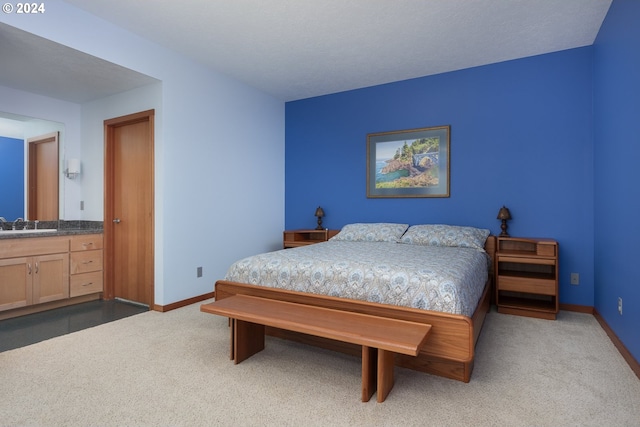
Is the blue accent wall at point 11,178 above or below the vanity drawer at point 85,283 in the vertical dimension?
above

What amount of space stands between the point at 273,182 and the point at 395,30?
262cm

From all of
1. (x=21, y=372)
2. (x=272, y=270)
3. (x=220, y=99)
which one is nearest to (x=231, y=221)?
(x=220, y=99)

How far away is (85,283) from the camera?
3801 millimetres

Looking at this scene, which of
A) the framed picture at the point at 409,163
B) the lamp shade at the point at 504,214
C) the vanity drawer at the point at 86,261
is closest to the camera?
the lamp shade at the point at 504,214

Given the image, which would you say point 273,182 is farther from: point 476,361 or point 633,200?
point 633,200

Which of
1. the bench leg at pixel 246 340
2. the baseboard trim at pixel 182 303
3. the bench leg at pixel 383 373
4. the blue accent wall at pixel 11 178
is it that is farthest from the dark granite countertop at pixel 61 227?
the bench leg at pixel 383 373

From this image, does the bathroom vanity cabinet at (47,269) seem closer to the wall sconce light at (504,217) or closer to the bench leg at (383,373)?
the bench leg at (383,373)

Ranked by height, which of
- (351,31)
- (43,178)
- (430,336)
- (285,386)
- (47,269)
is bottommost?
(285,386)

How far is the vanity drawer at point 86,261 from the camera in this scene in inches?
146

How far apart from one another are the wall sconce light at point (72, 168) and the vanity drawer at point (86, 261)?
3.36 ft

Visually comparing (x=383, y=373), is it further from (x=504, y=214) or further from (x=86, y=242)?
(x=86, y=242)

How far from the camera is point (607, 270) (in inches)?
111

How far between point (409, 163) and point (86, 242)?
388cm

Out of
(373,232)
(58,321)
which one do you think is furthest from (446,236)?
(58,321)
